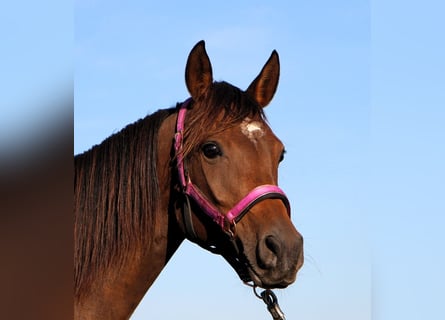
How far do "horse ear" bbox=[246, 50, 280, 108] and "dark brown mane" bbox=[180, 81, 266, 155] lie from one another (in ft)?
0.91

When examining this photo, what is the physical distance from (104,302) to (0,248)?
2018 millimetres

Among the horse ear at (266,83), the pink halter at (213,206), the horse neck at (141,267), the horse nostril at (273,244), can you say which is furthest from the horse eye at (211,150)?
the horse ear at (266,83)

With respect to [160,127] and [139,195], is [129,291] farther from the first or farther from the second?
[160,127]

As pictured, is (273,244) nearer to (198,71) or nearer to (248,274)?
(248,274)

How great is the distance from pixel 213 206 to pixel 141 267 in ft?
1.99

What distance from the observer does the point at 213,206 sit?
3.79m

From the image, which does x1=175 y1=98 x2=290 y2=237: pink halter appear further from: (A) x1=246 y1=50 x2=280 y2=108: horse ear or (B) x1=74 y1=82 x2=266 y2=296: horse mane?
(A) x1=246 y1=50 x2=280 y2=108: horse ear

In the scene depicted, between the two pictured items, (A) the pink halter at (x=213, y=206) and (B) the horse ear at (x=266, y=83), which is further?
(B) the horse ear at (x=266, y=83)

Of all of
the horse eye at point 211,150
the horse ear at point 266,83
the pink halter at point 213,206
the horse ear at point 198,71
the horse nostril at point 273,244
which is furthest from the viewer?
the horse ear at point 266,83

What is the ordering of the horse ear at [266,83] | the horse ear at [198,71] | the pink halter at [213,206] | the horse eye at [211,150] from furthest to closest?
the horse ear at [266,83]
the horse ear at [198,71]
the horse eye at [211,150]
the pink halter at [213,206]

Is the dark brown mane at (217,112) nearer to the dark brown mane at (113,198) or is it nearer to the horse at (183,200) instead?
the horse at (183,200)

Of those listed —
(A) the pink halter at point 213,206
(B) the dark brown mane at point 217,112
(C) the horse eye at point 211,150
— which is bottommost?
(A) the pink halter at point 213,206

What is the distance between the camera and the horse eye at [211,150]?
3797 millimetres

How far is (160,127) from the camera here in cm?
402
